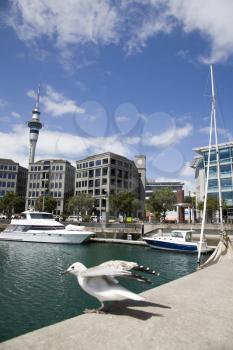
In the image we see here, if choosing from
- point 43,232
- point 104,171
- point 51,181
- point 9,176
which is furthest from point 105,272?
point 9,176

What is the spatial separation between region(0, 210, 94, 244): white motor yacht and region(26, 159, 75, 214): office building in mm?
83032

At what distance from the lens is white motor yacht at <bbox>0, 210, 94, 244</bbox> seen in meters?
56.0

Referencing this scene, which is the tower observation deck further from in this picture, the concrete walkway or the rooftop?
the concrete walkway

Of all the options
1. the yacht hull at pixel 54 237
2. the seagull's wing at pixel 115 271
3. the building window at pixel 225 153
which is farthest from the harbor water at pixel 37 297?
the building window at pixel 225 153

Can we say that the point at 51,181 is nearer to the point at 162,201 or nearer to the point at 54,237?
the point at 162,201

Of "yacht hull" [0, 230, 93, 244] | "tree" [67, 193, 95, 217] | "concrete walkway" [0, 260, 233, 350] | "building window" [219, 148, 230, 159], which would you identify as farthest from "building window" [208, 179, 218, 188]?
"concrete walkway" [0, 260, 233, 350]

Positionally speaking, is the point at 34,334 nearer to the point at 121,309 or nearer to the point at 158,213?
the point at 121,309

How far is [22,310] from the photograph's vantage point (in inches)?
587

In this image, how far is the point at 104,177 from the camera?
12938 cm

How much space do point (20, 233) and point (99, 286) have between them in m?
55.6

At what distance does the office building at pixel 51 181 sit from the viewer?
146000mm

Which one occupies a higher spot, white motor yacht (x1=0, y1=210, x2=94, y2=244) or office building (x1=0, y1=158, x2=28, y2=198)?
office building (x1=0, y1=158, x2=28, y2=198)

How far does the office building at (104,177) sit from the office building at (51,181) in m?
8.87

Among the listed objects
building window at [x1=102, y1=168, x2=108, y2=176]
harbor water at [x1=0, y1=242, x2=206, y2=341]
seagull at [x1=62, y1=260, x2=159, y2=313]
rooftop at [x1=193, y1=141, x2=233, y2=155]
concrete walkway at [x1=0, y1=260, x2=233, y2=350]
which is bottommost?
harbor water at [x1=0, y1=242, x2=206, y2=341]
